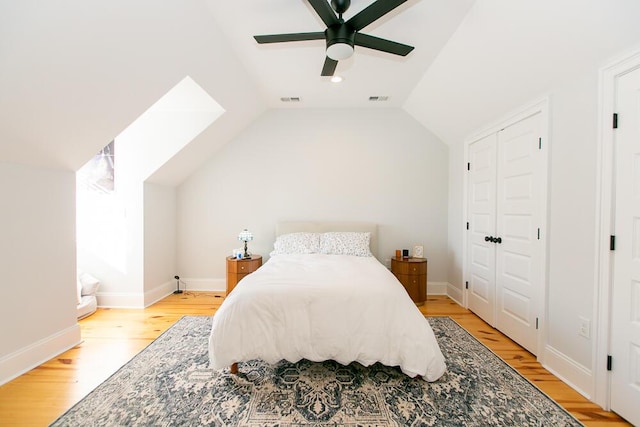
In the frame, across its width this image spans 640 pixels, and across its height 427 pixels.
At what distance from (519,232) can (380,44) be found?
2073mm

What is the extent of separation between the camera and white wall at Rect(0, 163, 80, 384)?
1974 millimetres

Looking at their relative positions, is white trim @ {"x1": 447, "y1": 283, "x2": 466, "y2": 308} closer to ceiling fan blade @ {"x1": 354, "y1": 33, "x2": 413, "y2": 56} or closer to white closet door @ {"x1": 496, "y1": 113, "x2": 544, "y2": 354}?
white closet door @ {"x1": 496, "y1": 113, "x2": 544, "y2": 354}

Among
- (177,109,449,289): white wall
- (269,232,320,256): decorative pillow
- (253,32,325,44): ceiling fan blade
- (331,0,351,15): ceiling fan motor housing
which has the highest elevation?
(331,0,351,15): ceiling fan motor housing

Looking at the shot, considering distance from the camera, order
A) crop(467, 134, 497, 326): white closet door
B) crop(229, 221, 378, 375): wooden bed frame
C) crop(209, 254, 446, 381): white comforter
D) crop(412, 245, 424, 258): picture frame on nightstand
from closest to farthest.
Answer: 1. crop(209, 254, 446, 381): white comforter
2. crop(467, 134, 497, 326): white closet door
3. crop(412, 245, 424, 258): picture frame on nightstand
4. crop(229, 221, 378, 375): wooden bed frame

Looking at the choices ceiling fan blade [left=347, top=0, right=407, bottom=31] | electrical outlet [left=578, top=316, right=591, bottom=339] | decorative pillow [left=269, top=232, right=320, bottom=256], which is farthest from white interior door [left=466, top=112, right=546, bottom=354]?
decorative pillow [left=269, top=232, right=320, bottom=256]

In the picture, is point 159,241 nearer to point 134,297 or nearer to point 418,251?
point 134,297

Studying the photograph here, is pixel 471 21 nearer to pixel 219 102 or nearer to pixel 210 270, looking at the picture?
pixel 219 102

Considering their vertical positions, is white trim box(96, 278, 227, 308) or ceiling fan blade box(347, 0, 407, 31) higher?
ceiling fan blade box(347, 0, 407, 31)

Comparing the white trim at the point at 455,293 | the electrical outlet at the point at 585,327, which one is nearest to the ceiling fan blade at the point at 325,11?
the electrical outlet at the point at 585,327

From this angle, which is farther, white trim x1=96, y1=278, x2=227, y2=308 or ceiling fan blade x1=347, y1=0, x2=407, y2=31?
white trim x1=96, y1=278, x2=227, y2=308

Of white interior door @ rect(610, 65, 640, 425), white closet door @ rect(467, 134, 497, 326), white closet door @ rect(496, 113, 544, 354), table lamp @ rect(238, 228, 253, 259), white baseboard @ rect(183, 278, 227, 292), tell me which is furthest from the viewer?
white baseboard @ rect(183, 278, 227, 292)

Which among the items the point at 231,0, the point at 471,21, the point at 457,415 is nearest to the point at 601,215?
the point at 457,415

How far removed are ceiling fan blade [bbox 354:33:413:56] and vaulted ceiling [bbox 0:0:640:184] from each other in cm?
27

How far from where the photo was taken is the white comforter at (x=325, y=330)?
6.18 feet
